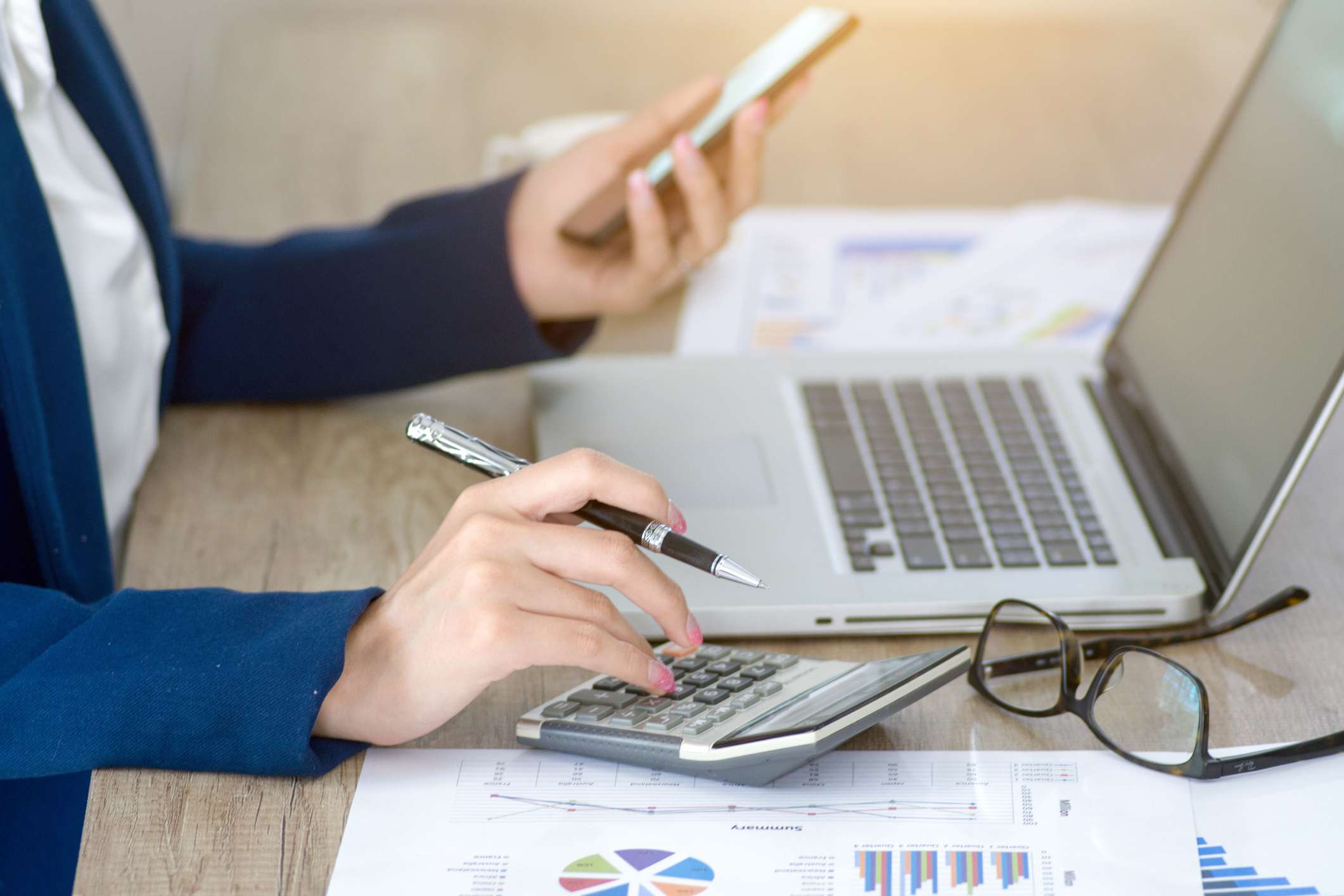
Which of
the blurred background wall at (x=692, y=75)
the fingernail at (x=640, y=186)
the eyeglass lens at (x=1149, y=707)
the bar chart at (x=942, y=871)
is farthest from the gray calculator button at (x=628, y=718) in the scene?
the blurred background wall at (x=692, y=75)

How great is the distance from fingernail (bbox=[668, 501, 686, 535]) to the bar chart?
0.55ft

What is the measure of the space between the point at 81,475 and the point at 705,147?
47cm

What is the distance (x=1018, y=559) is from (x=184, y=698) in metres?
0.44

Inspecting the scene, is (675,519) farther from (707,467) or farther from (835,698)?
(707,467)

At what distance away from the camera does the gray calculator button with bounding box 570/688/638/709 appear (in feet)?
2.13

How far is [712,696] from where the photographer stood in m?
0.64

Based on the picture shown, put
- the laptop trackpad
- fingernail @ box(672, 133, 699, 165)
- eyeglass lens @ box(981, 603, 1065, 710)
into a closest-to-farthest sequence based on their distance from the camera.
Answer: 1. eyeglass lens @ box(981, 603, 1065, 710)
2. the laptop trackpad
3. fingernail @ box(672, 133, 699, 165)

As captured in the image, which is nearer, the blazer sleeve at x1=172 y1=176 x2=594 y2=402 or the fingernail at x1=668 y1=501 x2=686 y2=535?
the fingernail at x1=668 y1=501 x2=686 y2=535

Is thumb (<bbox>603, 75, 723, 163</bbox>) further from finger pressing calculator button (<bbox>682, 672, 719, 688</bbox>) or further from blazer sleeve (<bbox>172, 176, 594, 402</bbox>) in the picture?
finger pressing calculator button (<bbox>682, 672, 719, 688</bbox>)

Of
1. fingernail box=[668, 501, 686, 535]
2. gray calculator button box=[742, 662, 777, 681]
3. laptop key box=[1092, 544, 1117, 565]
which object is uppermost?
fingernail box=[668, 501, 686, 535]

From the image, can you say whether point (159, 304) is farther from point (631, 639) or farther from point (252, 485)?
point (631, 639)

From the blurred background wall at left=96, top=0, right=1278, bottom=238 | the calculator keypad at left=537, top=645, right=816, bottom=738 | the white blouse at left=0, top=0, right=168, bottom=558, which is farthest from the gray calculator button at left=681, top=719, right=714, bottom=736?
the blurred background wall at left=96, top=0, right=1278, bottom=238

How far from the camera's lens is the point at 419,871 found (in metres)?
0.58

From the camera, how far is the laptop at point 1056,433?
2.41ft
